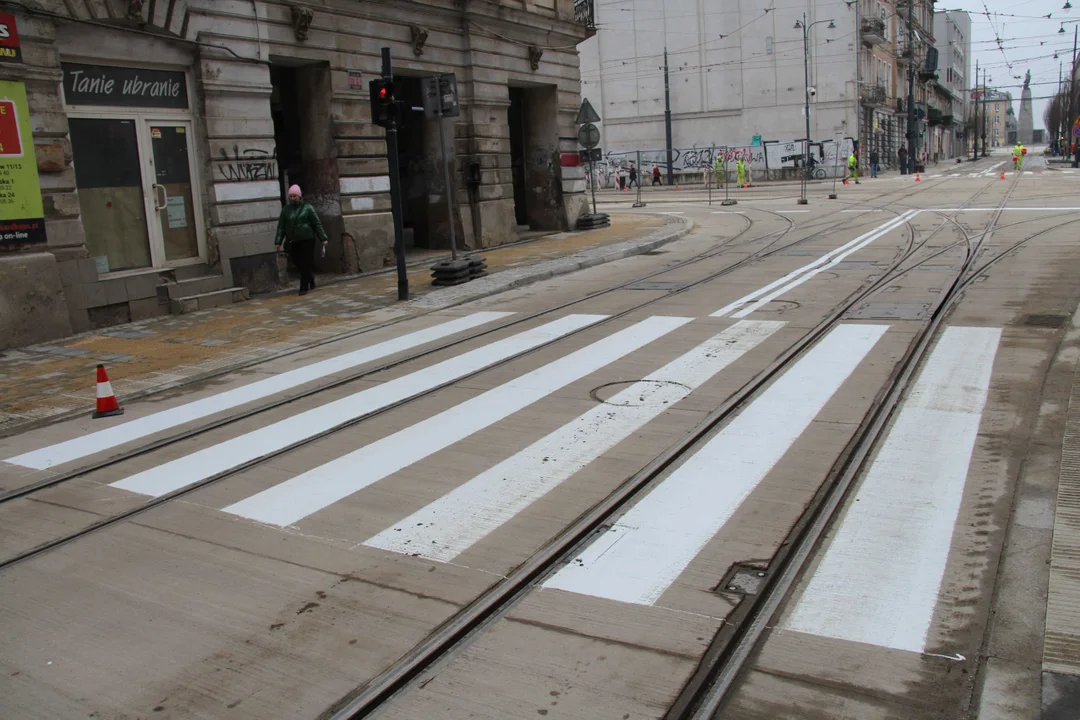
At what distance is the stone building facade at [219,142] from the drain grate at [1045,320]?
357 inches

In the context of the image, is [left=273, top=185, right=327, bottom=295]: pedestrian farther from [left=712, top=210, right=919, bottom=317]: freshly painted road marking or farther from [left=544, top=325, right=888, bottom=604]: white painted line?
[left=544, top=325, right=888, bottom=604]: white painted line

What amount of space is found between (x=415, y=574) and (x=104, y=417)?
16.0 ft

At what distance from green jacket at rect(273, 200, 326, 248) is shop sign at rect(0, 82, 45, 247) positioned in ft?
12.3

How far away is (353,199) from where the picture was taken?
17.7 meters

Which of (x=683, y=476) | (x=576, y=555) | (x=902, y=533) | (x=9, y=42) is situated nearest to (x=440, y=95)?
(x=9, y=42)

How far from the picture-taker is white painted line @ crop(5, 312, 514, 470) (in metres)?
7.44

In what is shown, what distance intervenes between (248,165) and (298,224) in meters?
1.42

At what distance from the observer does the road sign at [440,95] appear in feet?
48.3

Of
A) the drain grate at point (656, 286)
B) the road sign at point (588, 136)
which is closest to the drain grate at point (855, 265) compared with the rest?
the drain grate at point (656, 286)

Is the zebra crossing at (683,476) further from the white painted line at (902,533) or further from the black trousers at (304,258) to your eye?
the black trousers at (304,258)

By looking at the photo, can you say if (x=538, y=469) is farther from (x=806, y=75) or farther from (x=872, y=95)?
(x=872, y=95)

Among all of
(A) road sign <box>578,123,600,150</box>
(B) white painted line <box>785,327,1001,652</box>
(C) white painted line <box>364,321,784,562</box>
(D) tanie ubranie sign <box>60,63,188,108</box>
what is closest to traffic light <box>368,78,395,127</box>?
(D) tanie ubranie sign <box>60,63,188,108</box>

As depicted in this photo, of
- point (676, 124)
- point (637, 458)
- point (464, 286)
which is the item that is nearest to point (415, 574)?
point (637, 458)

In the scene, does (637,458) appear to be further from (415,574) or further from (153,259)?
(153,259)
